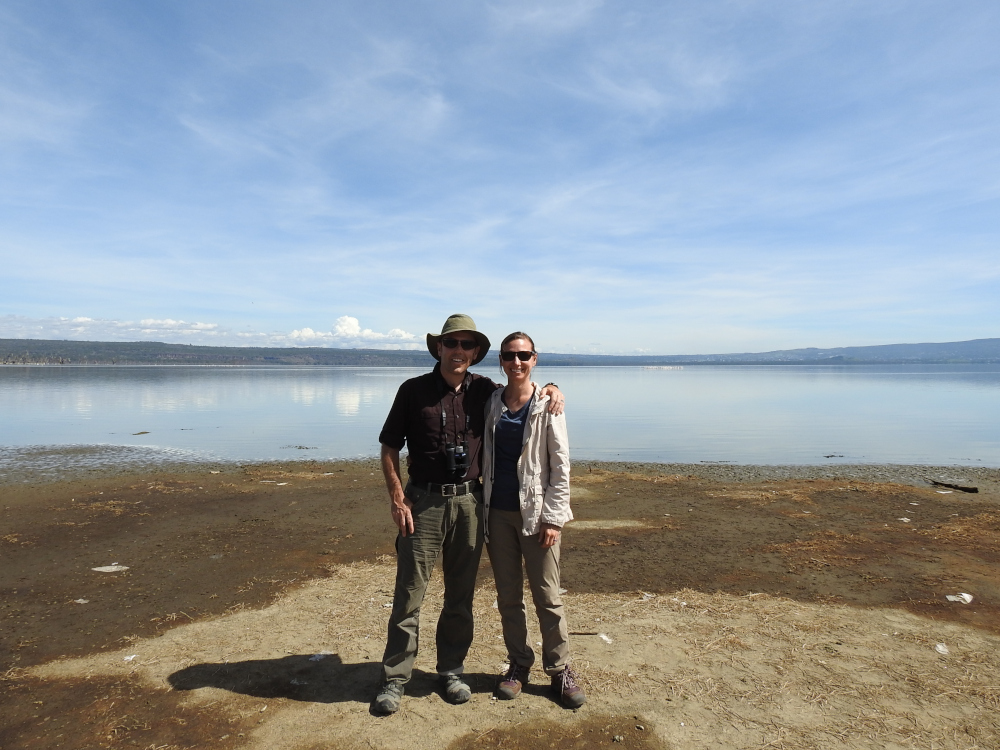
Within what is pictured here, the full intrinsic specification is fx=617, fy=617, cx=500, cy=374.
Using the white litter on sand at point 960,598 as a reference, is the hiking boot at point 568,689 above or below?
above

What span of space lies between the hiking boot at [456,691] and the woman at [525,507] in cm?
24

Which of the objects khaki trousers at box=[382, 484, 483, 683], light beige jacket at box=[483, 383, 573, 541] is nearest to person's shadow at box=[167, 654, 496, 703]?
khaki trousers at box=[382, 484, 483, 683]

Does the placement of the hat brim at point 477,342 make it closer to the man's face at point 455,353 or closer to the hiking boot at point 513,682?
the man's face at point 455,353

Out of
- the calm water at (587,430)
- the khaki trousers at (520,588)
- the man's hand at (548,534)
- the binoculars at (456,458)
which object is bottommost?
the calm water at (587,430)

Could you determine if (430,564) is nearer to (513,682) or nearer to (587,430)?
(513,682)

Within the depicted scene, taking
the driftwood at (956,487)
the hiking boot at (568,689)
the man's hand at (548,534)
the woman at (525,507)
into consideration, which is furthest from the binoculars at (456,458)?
the driftwood at (956,487)

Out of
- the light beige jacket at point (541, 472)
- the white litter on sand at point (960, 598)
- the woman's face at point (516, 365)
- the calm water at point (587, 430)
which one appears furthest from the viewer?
the calm water at point (587, 430)

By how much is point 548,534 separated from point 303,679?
2.23 metres

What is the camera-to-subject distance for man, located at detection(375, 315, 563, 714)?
4.40 meters

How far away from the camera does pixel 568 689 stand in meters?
4.33

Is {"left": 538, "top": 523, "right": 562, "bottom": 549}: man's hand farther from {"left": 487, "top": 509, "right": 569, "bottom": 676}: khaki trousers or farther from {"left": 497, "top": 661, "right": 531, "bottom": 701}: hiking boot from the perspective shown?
{"left": 497, "top": 661, "right": 531, "bottom": 701}: hiking boot

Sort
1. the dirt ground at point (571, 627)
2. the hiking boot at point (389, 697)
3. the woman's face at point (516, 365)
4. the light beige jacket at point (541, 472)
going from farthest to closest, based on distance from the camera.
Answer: the woman's face at point (516, 365), the light beige jacket at point (541, 472), the hiking boot at point (389, 697), the dirt ground at point (571, 627)

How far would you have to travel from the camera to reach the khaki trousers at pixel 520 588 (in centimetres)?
442

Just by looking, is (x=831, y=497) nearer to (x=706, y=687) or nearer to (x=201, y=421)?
(x=706, y=687)
